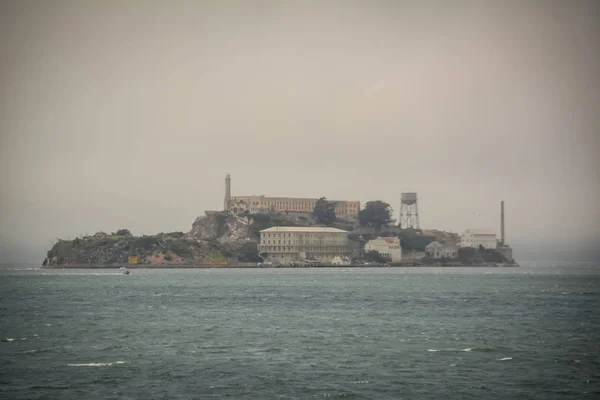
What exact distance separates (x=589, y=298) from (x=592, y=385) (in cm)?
6117

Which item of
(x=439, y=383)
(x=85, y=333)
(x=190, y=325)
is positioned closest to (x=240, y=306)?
(x=190, y=325)

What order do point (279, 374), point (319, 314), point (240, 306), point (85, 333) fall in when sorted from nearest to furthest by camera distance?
1. point (279, 374)
2. point (85, 333)
3. point (319, 314)
4. point (240, 306)

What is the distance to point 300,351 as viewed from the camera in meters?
50.6

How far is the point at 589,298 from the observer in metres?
98.7

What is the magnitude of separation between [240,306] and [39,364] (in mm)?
41034

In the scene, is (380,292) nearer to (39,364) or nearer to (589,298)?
(589,298)

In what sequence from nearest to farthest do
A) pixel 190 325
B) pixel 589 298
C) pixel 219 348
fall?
1. pixel 219 348
2. pixel 190 325
3. pixel 589 298

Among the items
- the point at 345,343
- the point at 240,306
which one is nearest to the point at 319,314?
the point at 240,306

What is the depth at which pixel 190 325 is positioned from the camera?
65500mm

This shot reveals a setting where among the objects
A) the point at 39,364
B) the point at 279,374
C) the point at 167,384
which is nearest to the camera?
the point at 167,384

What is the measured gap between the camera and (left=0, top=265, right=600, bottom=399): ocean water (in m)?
39.2

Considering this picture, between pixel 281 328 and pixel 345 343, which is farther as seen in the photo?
pixel 281 328

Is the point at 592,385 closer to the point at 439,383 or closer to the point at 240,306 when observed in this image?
the point at 439,383

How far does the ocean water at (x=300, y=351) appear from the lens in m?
39.2
